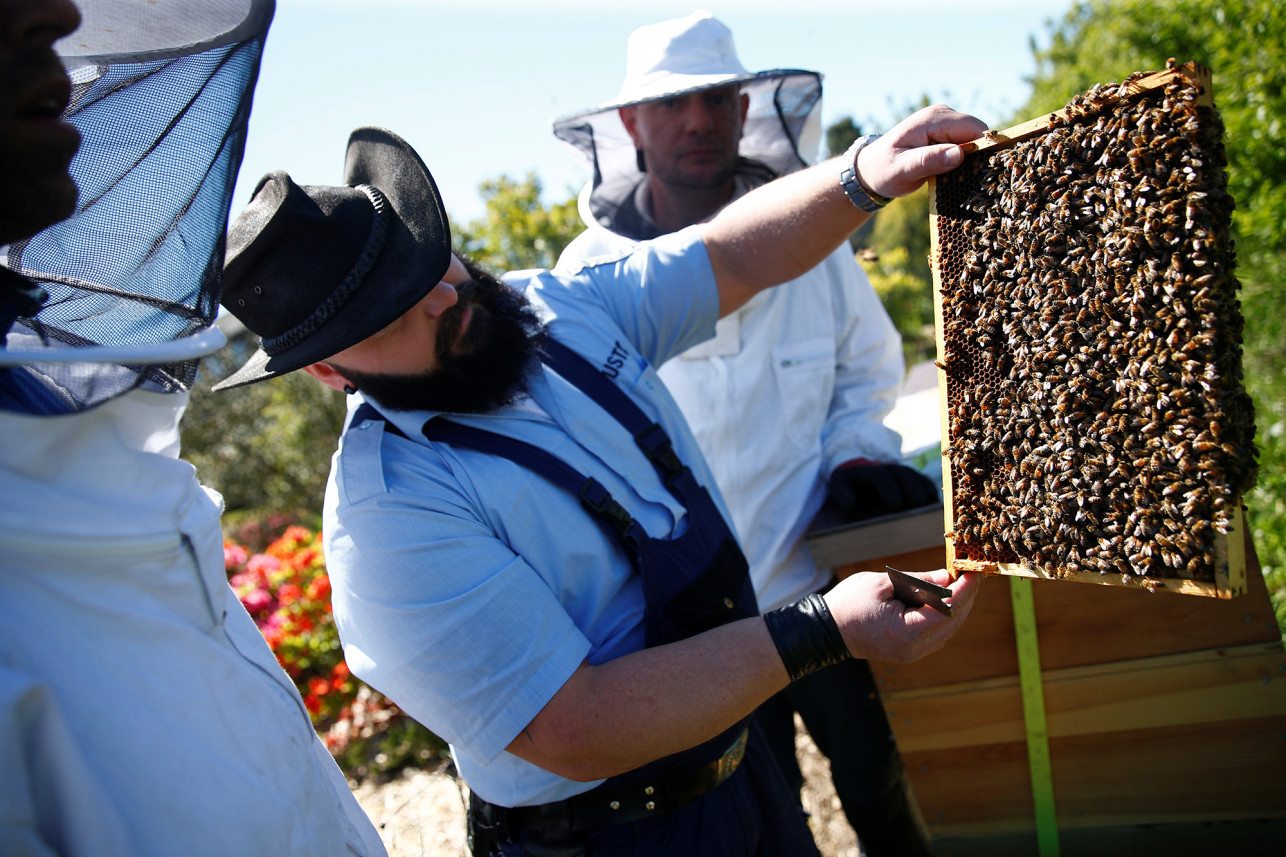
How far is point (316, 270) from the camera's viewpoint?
1959 mm

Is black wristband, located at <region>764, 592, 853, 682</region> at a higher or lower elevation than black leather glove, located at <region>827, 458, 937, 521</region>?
higher

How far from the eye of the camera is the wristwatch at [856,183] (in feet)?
6.76

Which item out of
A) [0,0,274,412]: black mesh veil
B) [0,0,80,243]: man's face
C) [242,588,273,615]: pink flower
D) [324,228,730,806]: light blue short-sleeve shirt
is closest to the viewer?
[0,0,80,243]: man's face

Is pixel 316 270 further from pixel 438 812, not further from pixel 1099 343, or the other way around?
pixel 438 812

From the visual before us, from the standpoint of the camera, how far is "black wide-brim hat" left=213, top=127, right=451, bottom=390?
75.8 inches

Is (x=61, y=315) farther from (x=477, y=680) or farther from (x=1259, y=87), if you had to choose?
(x=1259, y=87)

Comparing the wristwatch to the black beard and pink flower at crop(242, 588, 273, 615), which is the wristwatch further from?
pink flower at crop(242, 588, 273, 615)

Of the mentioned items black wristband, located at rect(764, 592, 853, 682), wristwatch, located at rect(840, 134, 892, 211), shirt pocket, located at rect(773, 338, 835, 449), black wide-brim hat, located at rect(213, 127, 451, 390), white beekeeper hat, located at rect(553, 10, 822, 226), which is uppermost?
white beekeeper hat, located at rect(553, 10, 822, 226)

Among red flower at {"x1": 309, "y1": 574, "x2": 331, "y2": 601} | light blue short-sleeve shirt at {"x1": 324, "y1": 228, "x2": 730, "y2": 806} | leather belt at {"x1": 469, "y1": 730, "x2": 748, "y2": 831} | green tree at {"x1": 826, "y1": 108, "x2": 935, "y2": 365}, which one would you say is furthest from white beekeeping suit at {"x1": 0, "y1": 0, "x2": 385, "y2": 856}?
red flower at {"x1": 309, "y1": 574, "x2": 331, "y2": 601}

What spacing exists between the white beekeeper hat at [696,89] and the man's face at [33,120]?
7.64ft

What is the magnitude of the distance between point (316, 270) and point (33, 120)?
76 centimetres

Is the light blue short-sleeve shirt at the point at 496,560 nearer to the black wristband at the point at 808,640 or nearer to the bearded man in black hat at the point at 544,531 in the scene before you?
the bearded man in black hat at the point at 544,531

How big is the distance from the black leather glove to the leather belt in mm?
1121

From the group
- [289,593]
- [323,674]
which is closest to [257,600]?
[289,593]
